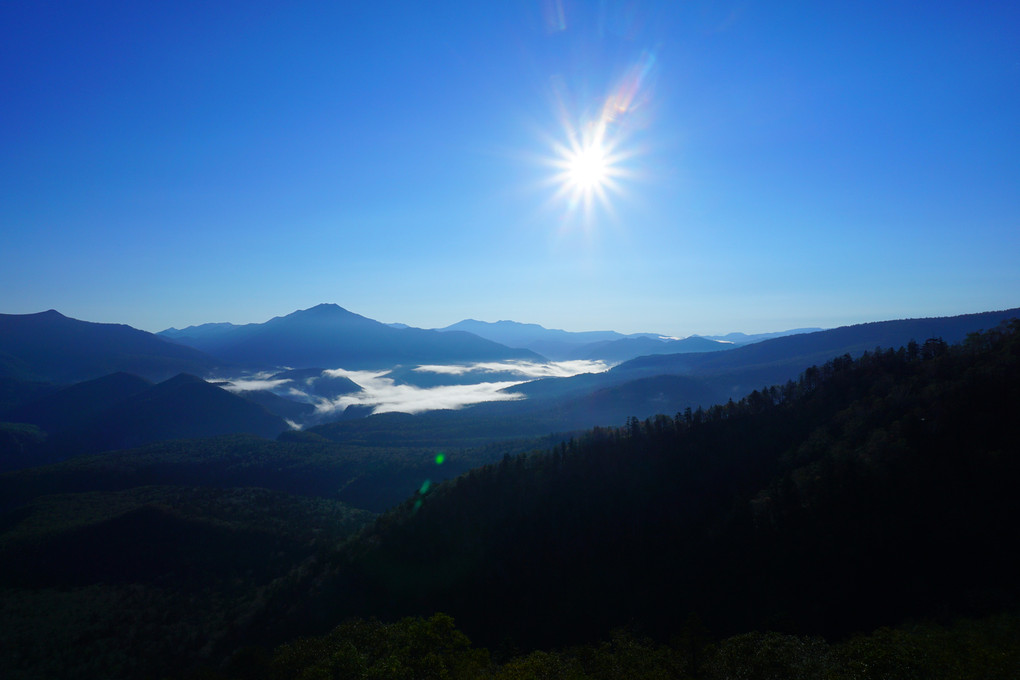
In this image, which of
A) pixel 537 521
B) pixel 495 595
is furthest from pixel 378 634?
pixel 537 521

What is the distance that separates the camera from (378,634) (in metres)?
71.2

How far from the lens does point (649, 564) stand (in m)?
87.2

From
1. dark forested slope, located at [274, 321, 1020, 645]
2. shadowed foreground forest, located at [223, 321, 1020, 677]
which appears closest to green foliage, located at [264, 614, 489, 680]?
shadowed foreground forest, located at [223, 321, 1020, 677]

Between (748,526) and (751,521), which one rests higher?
(751,521)

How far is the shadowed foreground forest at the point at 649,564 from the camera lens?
185 feet

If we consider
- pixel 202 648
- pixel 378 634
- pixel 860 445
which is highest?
pixel 860 445

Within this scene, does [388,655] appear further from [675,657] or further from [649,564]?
[649,564]

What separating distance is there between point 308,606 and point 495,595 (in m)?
42.7

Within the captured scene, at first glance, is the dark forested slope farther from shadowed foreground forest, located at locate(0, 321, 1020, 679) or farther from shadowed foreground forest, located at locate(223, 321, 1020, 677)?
shadowed foreground forest, located at locate(0, 321, 1020, 679)

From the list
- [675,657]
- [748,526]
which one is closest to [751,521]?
[748,526]

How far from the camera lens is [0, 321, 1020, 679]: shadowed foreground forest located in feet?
Result: 185

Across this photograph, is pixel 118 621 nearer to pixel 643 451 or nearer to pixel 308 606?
pixel 308 606

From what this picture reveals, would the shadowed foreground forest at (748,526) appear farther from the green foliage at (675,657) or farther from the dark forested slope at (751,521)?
the green foliage at (675,657)

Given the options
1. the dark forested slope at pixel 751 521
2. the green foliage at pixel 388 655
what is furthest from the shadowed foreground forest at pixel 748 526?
the green foliage at pixel 388 655
